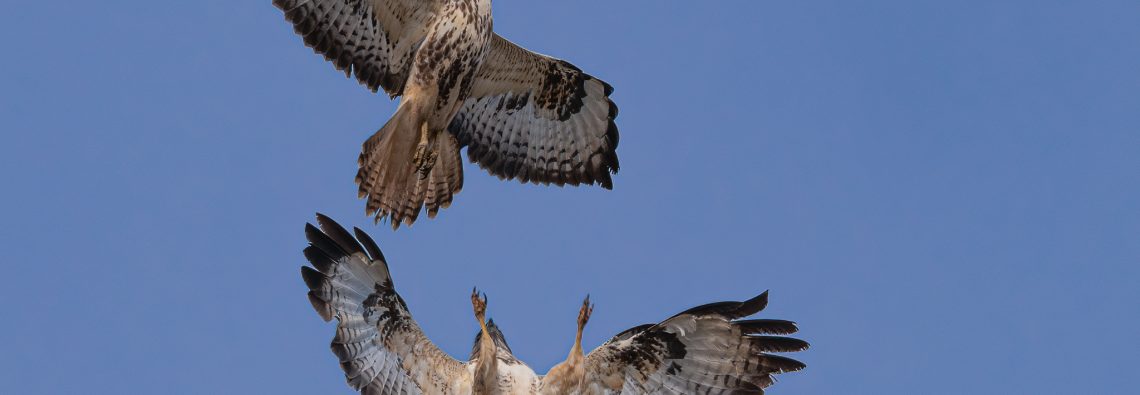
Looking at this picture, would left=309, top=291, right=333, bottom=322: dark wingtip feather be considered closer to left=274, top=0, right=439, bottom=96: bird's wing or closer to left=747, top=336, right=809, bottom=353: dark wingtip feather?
left=274, top=0, right=439, bottom=96: bird's wing

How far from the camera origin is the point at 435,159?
13.4 meters

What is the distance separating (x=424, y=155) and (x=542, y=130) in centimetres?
147

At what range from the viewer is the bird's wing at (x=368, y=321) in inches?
496

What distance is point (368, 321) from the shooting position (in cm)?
1270

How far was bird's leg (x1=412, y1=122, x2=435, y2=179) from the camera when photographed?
43.5ft

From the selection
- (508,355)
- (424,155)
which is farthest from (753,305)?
(424,155)

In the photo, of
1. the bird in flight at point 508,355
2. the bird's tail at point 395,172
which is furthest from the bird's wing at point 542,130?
the bird in flight at point 508,355

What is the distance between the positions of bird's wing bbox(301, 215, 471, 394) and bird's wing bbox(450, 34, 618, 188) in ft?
6.49

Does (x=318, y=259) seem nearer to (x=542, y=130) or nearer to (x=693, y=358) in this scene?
(x=542, y=130)

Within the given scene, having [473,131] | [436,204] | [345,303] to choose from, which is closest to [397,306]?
[345,303]

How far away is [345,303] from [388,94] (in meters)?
1.72

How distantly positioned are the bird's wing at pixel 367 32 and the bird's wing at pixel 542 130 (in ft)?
3.30

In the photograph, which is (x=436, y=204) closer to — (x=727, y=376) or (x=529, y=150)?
(x=529, y=150)

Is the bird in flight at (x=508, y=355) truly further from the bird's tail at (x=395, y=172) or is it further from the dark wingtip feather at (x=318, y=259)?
the bird's tail at (x=395, y=172)
